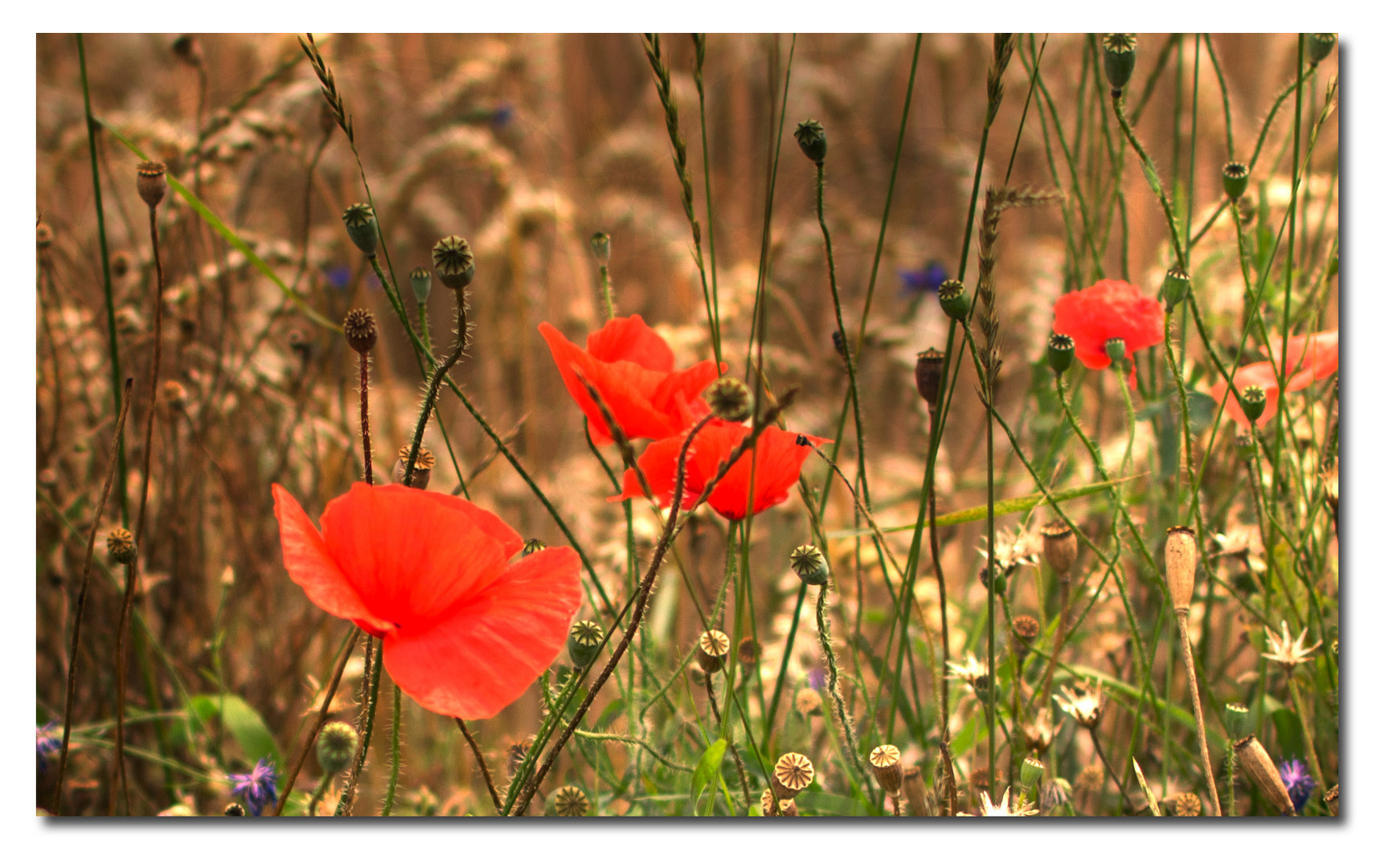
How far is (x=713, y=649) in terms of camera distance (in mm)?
569

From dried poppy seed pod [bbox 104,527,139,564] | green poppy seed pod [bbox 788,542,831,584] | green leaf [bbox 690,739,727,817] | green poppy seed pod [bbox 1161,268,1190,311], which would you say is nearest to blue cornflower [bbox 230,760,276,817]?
dried poppy seed pod [bbox 104,527,139,564]

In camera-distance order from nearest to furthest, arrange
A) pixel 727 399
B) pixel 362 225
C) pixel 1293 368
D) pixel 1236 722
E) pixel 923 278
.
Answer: pixel 727 399, pixel 362 225, pixel 1236 722, pixel 1293 368, pixel 923 278

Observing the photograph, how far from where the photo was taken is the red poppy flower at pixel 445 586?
1.53 feet

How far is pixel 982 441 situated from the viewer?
1.21m

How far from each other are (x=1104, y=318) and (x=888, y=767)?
0.95 ft

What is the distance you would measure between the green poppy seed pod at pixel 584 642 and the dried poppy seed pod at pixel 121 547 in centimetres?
25

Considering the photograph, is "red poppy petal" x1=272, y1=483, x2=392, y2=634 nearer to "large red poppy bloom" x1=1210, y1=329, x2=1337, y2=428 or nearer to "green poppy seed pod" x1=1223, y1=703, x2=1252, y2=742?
"green poppy seed pod" x1=1223, y1=703, x2=1252, y2=742

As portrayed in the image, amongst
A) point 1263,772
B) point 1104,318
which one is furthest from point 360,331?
point 1263,772

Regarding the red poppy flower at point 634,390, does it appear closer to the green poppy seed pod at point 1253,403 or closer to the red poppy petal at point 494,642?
the red poppy petal at point 494,642

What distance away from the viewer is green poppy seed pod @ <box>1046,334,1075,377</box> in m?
0.58

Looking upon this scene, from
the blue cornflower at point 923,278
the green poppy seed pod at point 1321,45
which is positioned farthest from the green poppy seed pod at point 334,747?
the blue cornflower at point 923,278

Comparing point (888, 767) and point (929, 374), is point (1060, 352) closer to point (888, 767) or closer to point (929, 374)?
point (929, 374)
